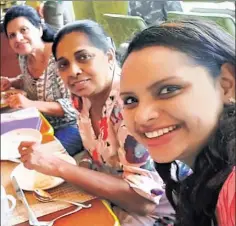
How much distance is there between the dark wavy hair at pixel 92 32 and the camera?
63 centimetres

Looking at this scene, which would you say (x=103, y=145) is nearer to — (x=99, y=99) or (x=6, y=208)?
(x=99, y=99)

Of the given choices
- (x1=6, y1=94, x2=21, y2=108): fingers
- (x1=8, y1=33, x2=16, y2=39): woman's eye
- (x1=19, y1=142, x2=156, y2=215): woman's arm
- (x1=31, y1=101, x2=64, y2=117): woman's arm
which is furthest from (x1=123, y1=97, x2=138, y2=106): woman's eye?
(x1=6, y1=94, x2=21, y2=108): fingers

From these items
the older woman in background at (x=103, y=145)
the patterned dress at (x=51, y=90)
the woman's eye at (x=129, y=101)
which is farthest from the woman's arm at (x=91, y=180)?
the woman's eye at (x=129, y=101)

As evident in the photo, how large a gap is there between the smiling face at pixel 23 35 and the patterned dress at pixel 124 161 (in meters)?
0.27

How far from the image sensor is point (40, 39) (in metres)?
0.92

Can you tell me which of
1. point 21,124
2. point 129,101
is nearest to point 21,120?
point 21,124

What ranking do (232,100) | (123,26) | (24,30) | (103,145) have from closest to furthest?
(232,100), (123,26), (103,145), (24,30)

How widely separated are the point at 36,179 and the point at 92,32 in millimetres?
322

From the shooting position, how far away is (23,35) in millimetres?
971

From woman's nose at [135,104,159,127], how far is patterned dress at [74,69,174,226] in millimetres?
97

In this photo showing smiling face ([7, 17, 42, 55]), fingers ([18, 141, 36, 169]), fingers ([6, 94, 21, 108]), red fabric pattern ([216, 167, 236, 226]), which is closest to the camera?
red fabric pattern ([216, 167, 236, 226])

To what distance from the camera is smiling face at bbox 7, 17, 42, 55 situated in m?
0.94

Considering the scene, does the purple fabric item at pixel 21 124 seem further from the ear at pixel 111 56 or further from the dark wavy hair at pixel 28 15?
the ear at pixel 111 56

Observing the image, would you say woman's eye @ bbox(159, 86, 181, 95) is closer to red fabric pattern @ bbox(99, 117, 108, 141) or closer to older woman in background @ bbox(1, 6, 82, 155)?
red fabric pattern @ bbox(99, 117, 108, 141)
